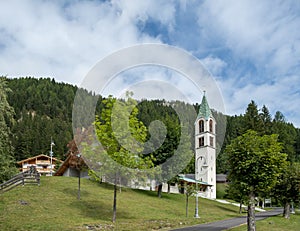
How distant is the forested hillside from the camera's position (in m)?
35.9

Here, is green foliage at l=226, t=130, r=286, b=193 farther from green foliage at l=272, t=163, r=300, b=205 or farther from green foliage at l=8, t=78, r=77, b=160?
green foliage at l=8, t=78, r=77, b=160

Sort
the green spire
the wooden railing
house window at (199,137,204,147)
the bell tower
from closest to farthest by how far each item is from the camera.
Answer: the wooden railing < the green spire < the bell tower < house window at (199,137,204,147)

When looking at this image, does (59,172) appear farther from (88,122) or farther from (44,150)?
Result: (44,150)

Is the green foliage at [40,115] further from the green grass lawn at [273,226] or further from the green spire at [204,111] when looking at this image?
the green grass lawn at [273,226]

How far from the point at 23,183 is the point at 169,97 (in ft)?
53.6

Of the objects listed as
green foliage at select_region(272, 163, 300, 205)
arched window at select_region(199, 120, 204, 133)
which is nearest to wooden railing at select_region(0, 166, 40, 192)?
green foliage at select_region(272, 163, 300, 205)

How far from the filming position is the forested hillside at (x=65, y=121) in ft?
118

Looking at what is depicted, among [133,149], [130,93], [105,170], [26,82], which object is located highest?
[26,82]

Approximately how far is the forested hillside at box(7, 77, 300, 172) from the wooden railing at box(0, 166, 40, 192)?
487 centimetres

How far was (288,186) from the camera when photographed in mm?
32500

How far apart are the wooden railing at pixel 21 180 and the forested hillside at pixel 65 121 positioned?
4.87 metres

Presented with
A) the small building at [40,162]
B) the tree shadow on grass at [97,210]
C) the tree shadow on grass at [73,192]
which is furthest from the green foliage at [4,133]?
the small building at [40,162]

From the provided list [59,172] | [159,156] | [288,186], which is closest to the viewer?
[288,186]

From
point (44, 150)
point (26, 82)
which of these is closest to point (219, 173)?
point (44, 150)
